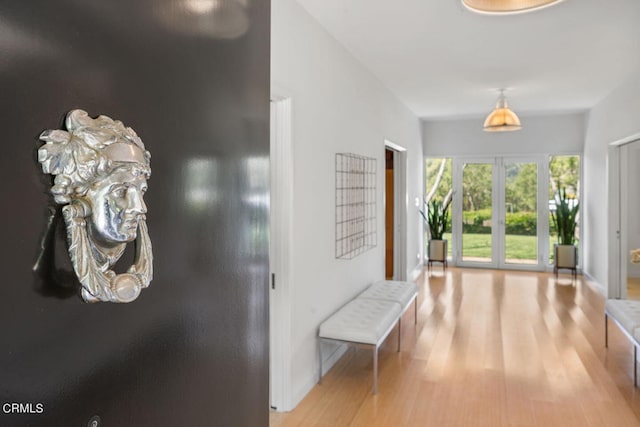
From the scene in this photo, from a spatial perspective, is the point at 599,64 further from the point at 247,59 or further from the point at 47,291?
the point at 47,291

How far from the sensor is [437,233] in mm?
7590

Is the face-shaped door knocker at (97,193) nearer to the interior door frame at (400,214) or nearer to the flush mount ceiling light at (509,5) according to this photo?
the flush mount ceiling light at (509,5)

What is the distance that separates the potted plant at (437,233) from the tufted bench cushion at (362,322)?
4128 millimetres

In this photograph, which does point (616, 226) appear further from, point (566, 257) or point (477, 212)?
point (477, 212)

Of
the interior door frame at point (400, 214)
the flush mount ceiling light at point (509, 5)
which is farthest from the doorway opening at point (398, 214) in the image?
the flush mount ceiling light at point (509, 5)

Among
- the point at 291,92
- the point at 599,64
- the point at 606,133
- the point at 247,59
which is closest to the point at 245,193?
the point at 247,59

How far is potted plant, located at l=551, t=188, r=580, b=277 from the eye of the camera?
22.2ft

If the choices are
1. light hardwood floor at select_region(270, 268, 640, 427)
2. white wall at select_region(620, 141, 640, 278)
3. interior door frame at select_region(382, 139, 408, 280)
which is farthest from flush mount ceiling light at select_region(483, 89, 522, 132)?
white wall at select_region(620, 141, 640, 278)

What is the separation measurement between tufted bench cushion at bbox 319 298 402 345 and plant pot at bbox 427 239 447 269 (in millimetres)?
4122

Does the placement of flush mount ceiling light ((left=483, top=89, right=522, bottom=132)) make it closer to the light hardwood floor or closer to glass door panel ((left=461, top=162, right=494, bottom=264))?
the light hardwood floor

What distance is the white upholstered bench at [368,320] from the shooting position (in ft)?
9.60

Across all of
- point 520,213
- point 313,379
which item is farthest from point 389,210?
point 313,379

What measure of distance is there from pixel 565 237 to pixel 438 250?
1.94 meters

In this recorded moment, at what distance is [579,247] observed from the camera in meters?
7.15
